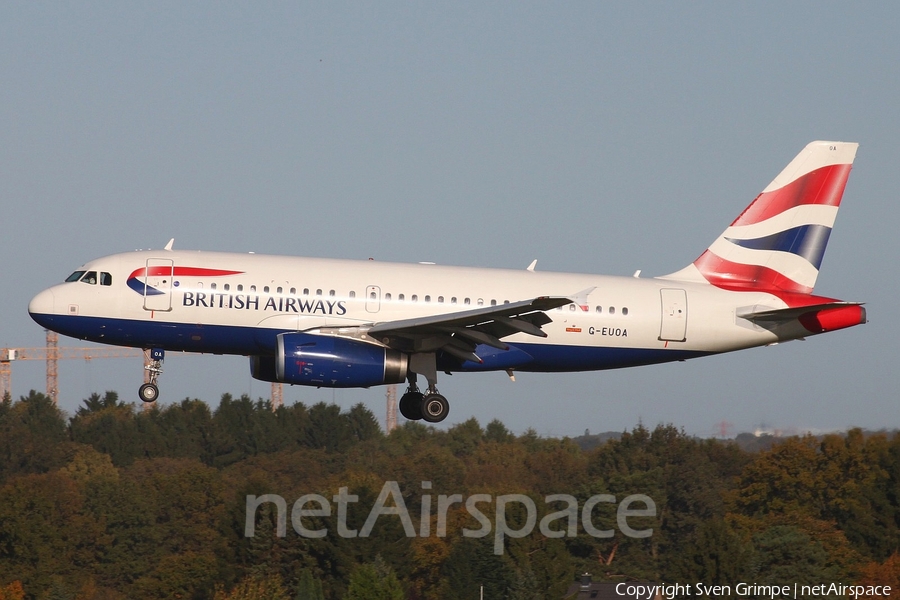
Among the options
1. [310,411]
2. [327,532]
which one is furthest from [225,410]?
[327,532]

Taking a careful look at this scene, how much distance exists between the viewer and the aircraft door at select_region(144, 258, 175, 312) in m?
35.4

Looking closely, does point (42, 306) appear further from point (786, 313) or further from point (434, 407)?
point (786, 313)

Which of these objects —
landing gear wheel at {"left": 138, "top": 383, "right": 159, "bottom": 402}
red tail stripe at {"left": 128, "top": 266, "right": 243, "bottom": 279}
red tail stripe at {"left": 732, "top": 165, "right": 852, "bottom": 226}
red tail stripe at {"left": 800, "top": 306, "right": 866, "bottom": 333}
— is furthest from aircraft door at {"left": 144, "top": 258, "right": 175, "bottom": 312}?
red tail stripe at {"left": 800, "top": 306, "right": 866, "bottom": 333}

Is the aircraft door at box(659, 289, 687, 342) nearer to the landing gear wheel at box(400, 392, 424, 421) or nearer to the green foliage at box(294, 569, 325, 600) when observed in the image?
the landing gear wheel at box(400, 392, 424, 421)

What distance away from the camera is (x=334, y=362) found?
34812 mm

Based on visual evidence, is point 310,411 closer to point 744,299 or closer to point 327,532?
point 327,532

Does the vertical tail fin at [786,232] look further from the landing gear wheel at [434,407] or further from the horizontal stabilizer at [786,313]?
the landing gear wheel at [434,407]

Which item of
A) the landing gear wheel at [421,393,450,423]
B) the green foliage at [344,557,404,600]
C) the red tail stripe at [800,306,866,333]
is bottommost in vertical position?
the green foliage at [344,557,404,600]

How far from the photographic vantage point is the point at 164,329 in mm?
35438

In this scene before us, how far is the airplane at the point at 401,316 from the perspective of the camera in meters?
35.3

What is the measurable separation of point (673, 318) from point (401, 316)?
804 centimetres

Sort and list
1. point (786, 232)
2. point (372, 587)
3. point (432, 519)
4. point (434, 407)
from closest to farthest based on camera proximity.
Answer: point (434, 407)
point (786, 232)
point (372, 587)
point (432, 519)

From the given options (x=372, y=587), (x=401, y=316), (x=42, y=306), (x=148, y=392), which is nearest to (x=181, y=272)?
(x=148, y=392)

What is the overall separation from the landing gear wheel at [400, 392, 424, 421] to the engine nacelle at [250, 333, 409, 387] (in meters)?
1.90
